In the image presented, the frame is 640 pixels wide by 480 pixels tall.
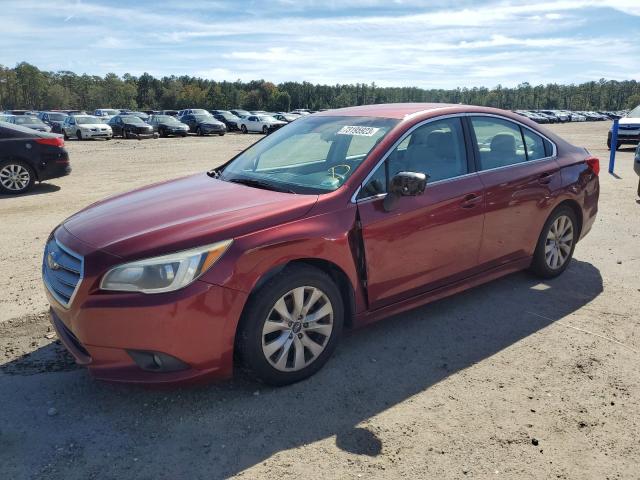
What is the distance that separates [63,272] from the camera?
3148 mm

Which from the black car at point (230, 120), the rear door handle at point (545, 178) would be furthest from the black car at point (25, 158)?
the black car at point (230, 120)

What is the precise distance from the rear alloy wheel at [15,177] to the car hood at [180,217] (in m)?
7.60

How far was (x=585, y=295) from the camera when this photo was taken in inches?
192

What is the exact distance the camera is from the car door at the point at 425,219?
363cm

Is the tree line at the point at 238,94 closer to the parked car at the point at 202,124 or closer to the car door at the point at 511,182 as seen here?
the parked car at the point at 202,124

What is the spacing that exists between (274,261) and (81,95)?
137218mm

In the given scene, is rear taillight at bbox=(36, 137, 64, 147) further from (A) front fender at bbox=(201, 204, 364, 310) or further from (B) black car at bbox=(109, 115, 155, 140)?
(B) black car at bbox=(109, 115, 155, 140)

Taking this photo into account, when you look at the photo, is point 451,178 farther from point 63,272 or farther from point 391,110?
point 63,272

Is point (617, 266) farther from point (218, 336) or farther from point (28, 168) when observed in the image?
point (28, 168)

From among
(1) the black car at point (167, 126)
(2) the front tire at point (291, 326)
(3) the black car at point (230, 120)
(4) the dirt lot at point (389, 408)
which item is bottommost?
(4) the dirt lot at point (389, 408)

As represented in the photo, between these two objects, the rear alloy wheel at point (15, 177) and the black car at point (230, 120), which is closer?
the rear alloy wheel at point (15, 177)

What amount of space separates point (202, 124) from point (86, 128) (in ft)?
26.0

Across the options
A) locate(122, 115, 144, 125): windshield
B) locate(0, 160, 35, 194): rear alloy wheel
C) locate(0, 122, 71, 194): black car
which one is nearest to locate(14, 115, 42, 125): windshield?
locate(122, 115, 144, 125): windshield

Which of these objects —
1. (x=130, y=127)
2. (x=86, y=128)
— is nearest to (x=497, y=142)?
(x=86, y=128)
